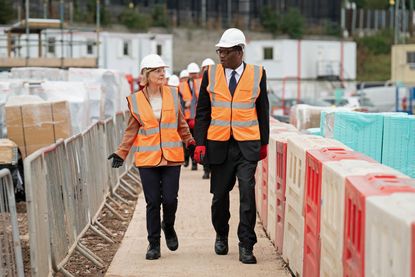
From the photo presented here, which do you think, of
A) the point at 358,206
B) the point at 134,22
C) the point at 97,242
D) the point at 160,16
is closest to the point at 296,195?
the point at 358,206

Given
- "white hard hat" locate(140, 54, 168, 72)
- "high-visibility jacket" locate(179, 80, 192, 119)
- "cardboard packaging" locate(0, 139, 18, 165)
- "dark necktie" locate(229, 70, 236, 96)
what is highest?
"white hard hat" locate(140, 54, 168, 72)

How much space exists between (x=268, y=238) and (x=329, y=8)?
84.9 meters

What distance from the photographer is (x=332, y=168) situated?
6.93 metres

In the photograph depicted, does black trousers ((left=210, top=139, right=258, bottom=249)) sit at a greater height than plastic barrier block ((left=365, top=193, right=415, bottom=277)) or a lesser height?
lesser

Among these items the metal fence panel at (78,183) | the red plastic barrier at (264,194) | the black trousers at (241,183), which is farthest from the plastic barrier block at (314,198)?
the red plastic barrier at (264,194)

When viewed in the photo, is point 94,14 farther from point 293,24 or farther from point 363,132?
point 363,132

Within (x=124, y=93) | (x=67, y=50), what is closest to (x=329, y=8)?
(x=67, y=50)

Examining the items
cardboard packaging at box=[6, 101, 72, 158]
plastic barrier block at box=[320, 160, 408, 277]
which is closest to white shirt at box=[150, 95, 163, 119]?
plastic barrier block at box=[320, 160, 408, 277]

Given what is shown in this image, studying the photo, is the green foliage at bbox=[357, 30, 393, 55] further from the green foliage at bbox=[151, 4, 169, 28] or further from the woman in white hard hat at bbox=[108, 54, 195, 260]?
the woman in white hard hat at bbox=[108, 54, 195, 260]

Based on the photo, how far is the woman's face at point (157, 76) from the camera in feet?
32.7

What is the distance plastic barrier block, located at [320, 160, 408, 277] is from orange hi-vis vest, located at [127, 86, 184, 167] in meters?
2.77

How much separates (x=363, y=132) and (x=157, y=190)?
201 centimetres

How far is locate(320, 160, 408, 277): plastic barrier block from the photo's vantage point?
6.55 m

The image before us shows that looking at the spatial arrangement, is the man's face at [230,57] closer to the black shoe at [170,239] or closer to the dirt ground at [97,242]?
the black shoe at [170,239]
